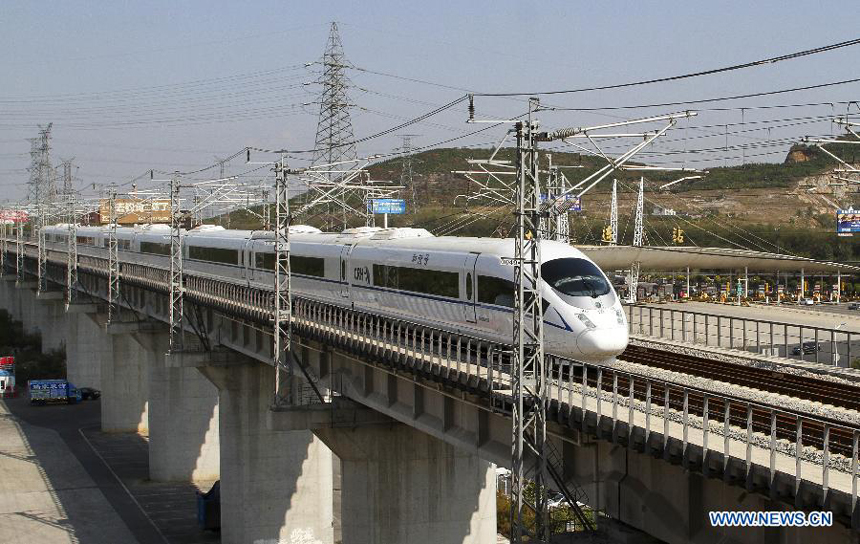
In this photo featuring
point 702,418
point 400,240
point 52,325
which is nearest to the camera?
point 702,418

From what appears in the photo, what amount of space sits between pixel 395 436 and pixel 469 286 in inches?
296

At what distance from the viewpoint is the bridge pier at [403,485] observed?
1427 inches

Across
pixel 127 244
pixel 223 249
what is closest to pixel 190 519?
pixel 223 249

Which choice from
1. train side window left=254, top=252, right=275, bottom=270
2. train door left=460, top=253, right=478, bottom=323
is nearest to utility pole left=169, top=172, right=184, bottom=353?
train side window left=254, top=252, right=275, bottom=270

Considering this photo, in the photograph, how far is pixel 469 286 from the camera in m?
31.0

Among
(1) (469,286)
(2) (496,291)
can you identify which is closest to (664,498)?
(2) (496,291)

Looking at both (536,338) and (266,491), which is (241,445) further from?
(536,338)

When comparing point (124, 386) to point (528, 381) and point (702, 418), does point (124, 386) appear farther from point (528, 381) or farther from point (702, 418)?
point (702, 418)

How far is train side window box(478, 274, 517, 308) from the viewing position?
28.6 metres

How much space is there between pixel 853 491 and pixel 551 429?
8.31 metres

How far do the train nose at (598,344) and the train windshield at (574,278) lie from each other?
1257 millimetres

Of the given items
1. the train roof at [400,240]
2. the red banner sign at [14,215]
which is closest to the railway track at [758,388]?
the train roof at [400,240]

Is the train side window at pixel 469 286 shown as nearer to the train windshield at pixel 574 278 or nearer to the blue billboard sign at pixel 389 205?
the train windshield at pixel 574 278

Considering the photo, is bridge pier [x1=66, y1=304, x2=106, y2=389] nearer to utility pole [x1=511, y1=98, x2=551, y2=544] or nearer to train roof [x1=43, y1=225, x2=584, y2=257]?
train roof [x1=43, y1=225, x2=584, y2=257]
